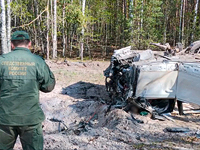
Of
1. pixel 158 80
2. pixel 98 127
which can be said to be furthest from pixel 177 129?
pixel 98 127

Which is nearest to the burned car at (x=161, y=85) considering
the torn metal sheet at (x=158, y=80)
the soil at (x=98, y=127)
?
the torn metal sheet at (x=158, y=80)

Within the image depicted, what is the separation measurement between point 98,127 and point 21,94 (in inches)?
154

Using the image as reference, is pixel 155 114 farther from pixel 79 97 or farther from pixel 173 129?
pixel 79 97

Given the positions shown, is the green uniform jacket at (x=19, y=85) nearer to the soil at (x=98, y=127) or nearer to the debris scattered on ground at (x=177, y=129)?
the soil at (x=98, y=127)

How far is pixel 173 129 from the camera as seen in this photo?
5.65 m

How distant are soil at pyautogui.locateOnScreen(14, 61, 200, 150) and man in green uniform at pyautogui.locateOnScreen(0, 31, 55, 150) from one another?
1726mm

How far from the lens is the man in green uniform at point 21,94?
9.52ft

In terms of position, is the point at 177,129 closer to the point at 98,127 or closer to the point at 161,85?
the point at 161,85

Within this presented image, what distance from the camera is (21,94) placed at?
2943 millimetres

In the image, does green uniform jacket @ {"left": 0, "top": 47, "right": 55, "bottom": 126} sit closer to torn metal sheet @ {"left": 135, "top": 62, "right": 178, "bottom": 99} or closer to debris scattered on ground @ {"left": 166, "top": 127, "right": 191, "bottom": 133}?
debris scattered on ground @ {"left": 166, "top": 127, "right": 191, "bottom": 133}

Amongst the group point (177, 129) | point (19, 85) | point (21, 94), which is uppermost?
point (19, 85)

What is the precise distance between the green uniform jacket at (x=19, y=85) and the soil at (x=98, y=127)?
1.88 metres

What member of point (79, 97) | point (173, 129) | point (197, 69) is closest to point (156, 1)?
point (79, 97)

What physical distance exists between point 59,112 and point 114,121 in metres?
2.24
